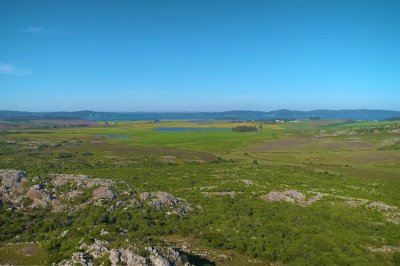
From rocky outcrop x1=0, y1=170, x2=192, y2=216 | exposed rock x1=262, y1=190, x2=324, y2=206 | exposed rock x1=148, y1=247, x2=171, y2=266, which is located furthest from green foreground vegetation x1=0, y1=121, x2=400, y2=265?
exposed rock x1=148, y1=247, x2=171, y2=266

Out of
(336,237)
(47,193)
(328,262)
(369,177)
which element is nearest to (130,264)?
(328,262)

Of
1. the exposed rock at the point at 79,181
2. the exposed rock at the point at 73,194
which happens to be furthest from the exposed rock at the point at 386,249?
the exposed rock at the point at 73,194

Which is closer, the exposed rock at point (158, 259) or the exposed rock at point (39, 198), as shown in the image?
the exposed rock at point (158, 259)

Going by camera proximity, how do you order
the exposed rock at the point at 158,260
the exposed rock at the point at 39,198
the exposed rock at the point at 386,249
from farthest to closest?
1. the exposed rock at the point at 39,198
2. the exposed rock at the point at 386,249
3. the exposed rock at the point at 158,260

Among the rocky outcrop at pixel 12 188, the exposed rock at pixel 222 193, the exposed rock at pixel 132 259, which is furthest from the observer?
the exposed rock at pixel 222 193

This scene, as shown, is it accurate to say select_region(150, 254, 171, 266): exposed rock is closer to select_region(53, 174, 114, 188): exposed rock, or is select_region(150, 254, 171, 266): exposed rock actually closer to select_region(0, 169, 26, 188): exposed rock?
select_region(53, 174, 114, 188): exposed rock

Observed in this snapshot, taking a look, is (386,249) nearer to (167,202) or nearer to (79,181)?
(167,202)

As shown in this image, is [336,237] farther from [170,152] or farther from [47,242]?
[170,152]

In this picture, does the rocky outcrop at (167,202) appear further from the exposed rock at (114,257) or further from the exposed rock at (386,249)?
the exposed rock at (386,249)
